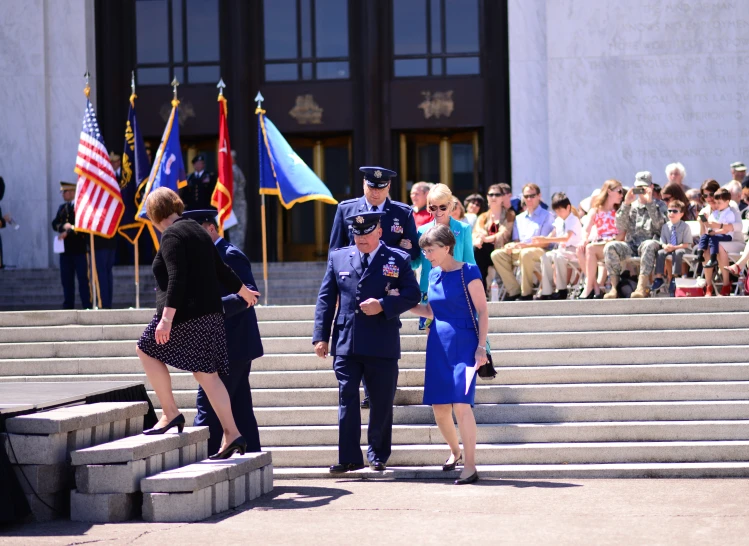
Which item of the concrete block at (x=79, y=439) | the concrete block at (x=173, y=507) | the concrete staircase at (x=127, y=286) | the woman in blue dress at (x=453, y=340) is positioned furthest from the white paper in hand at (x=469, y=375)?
the concrete staircase at (x=127, y=286)

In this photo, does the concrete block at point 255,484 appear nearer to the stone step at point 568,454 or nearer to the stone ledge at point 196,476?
the stone ledge at point 196,476

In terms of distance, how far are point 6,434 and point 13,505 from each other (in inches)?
19.3

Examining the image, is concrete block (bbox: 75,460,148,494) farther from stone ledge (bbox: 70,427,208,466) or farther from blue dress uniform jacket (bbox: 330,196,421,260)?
blue dress uniform jacket (bbox: 330,196,421,260)

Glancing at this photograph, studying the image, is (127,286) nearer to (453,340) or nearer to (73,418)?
(453,340)

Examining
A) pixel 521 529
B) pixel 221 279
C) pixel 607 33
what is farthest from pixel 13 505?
pixel 607 33

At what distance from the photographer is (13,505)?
7.19 meters

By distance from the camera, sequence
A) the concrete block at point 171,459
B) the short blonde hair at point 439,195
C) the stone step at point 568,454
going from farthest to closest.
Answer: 1. the short blonde hair at point 439,195
2. the stone step at point 568,454
3. the concrete block at point 171,459

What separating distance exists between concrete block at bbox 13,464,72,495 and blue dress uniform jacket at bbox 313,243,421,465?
224cm

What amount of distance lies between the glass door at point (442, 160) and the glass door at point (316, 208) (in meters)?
1.15

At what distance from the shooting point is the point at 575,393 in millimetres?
10336

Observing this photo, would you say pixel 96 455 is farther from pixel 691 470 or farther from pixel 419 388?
pixel 691 470

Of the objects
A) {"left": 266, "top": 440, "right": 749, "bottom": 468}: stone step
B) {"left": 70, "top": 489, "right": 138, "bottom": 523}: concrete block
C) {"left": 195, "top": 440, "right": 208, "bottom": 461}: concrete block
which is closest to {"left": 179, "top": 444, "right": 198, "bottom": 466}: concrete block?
{"left": 195, "top": 440, "right": 208, "bottom": 461}: concrete block

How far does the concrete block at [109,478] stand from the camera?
7.44 metres

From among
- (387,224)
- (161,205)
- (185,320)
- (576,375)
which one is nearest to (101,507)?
(185,320)
